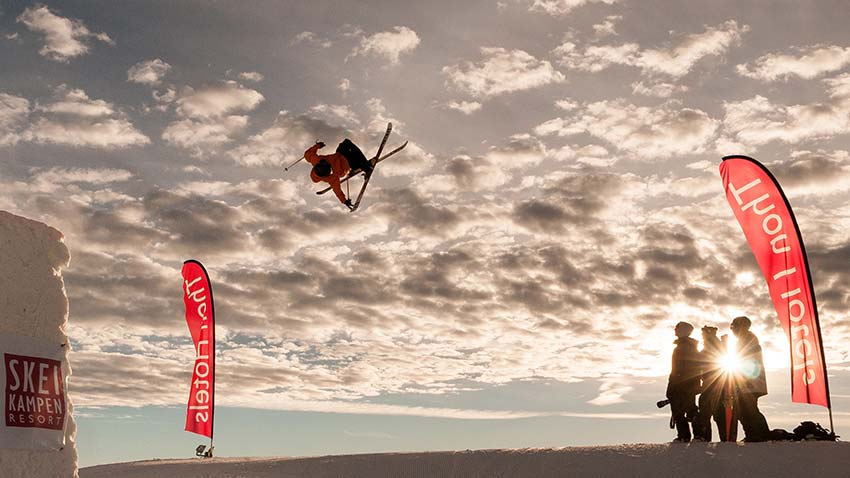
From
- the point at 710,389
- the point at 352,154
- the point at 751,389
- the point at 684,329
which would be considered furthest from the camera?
the point at 352,154

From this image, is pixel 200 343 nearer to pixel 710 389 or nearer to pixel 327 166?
pixel 327 166

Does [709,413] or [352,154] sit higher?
[352,154]

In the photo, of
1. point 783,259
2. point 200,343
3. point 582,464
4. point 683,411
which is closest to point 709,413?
point 683,411

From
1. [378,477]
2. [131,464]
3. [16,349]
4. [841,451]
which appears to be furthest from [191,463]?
[841,451]

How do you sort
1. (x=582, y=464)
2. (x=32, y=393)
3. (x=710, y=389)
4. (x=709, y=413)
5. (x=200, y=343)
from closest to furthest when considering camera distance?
(x=32, y=393)
(x=582, y=464)
(x=710, y=389)
(x=709, y=413)
(x=200, y=343)

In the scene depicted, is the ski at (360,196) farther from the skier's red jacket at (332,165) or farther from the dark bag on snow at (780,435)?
the dark bag on snow at (780,435)

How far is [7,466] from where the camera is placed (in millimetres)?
6742

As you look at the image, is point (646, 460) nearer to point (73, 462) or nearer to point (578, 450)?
point (578, 450)

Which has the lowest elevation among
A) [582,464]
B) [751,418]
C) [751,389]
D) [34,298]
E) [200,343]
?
[582,464]

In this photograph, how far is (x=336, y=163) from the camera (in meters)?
15.8

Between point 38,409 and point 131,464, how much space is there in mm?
8661

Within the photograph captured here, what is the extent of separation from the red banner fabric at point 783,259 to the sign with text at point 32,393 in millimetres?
9743

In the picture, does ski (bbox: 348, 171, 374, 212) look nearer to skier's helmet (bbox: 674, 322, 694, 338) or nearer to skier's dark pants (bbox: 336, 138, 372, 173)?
skier's dark pants (bbox: 336, 138, 372, 173)

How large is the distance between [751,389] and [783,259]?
7.65ft
